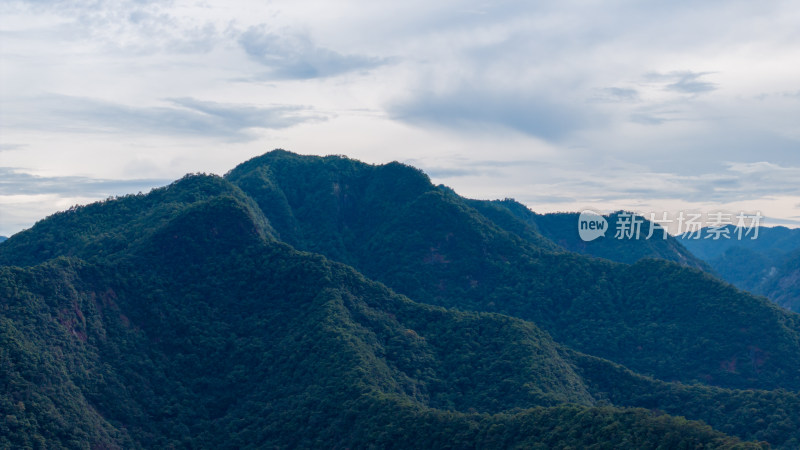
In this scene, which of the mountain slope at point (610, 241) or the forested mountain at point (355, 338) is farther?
the mountain slope at point (610, 241)

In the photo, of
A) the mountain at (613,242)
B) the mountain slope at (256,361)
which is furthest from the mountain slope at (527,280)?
the mountain at (613,242)

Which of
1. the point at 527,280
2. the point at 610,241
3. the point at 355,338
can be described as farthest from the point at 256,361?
the point at 610,241

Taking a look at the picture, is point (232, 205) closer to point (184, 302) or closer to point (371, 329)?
point (184, 302)

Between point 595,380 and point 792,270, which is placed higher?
point 792,270

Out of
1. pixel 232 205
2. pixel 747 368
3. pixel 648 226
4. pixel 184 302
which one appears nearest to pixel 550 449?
pixel 184 302

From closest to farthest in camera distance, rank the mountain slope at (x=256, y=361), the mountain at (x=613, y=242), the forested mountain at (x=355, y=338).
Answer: the mountain slope at (x=256, y=361), the forested mountain at (x=355, y=338), the mountain at (x=613, y=242)

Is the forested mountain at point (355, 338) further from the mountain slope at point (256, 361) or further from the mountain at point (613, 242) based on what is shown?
the mountain at point (613, 242)

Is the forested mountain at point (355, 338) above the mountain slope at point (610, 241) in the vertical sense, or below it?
below

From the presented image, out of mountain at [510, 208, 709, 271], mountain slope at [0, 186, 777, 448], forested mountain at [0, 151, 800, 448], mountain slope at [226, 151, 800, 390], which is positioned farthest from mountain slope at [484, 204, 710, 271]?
mountain slope at [0, 186, 777, 448]
